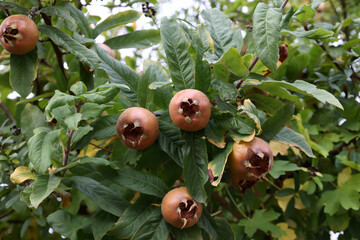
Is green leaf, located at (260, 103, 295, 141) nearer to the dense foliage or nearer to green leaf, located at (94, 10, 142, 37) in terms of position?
the dense foliage

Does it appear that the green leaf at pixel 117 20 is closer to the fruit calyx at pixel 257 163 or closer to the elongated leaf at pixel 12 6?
the elongated leaf at pixel 12 6

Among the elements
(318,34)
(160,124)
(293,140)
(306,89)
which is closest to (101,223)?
(160,124)

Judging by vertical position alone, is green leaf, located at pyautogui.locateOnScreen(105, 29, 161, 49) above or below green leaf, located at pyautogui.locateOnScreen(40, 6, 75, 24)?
below

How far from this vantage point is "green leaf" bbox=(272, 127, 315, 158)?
1.29 m

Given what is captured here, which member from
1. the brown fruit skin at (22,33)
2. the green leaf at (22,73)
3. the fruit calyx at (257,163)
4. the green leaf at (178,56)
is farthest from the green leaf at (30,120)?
the fruit calyx at (257,163)

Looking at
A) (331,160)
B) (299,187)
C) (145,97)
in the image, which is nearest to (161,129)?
(145,97)

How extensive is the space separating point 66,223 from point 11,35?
30.5 inches

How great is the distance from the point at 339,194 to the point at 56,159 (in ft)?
4.53

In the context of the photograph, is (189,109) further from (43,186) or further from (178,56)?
(43,186)

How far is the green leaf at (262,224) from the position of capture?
1.75 meters

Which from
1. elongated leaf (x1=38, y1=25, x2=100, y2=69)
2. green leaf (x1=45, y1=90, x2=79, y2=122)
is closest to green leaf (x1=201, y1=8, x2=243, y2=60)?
elongated leaf (x1=38, y1=25, x2=100, y2=69)

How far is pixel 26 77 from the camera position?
137 centimetres

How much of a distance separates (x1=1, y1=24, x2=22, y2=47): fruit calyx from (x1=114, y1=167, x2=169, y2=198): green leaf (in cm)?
62

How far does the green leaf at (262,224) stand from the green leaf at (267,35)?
3.18 ft
